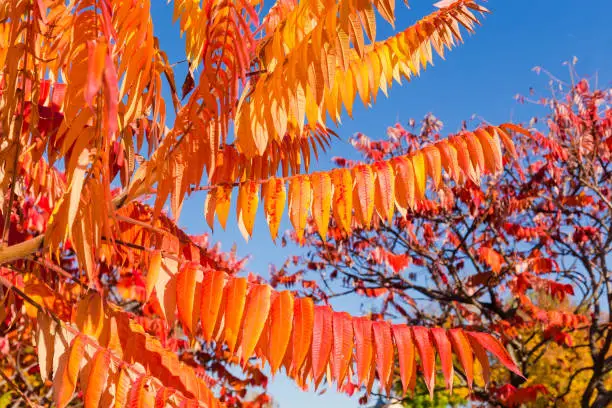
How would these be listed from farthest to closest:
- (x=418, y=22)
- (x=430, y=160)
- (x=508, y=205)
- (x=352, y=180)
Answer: (x=508, y=205) < (x=418, y=22) < (x=430, y=160) < (x=352, y=180)

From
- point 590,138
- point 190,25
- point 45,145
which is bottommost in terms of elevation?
point 45,145

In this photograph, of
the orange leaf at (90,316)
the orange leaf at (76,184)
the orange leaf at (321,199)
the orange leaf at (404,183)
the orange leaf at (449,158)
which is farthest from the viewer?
the orange leaf at (449,158)

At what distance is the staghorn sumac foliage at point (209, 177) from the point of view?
6.04ft

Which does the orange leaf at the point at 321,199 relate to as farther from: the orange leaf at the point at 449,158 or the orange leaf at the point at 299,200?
the orange leaf at the point at 449,158

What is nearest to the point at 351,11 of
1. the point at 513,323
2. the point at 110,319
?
the point at 110,319

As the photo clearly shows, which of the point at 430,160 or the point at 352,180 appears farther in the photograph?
the point at 430,160

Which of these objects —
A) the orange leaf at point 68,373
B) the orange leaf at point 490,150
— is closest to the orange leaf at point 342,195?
the orange leaf at point 490,150

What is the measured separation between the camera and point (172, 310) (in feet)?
6.58

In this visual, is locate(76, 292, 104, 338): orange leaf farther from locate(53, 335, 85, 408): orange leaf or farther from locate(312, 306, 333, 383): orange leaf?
locate(312, 306, 333, 383): orange leaf

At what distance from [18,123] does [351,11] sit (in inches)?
51.9

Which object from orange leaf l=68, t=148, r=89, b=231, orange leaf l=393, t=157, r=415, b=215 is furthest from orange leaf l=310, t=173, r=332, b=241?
orange leaf l=68, t=148, r=89, b=231

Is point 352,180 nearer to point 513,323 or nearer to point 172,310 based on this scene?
point 172,310

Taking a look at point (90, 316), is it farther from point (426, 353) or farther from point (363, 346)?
point (426, 353)

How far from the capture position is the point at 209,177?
2285mm
